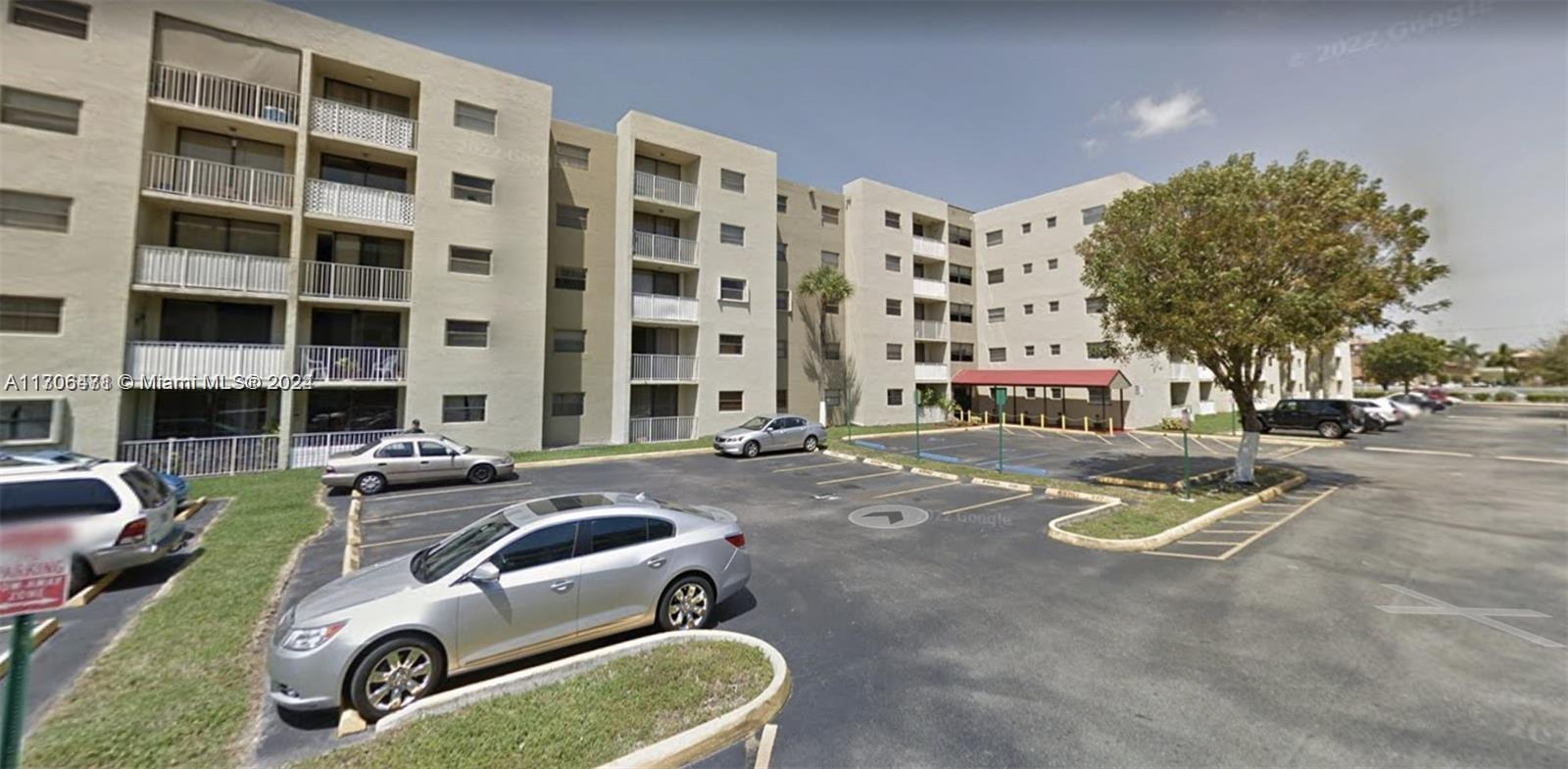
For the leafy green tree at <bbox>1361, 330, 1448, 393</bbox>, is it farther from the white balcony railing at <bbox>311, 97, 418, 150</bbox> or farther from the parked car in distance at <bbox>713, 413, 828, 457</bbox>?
the white balcony railing at <bbox>311, 97, 418, 150</bbox>

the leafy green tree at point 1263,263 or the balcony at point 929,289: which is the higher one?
the balcony at point 929,289

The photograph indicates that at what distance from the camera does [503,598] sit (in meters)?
4.92

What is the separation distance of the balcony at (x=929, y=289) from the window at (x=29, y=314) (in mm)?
34089

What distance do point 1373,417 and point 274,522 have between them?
1740 inches

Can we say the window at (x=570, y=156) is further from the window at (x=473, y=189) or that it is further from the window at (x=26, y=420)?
the window at (x=26, y=420)

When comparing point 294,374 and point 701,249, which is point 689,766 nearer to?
point 294,374

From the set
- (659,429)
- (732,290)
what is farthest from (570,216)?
(659,429)

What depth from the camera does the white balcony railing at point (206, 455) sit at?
560 inches

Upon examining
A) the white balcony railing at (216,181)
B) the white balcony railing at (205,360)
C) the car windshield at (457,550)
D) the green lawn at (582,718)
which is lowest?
the green lawn at (582,718)

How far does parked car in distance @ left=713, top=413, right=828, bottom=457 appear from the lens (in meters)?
19.4

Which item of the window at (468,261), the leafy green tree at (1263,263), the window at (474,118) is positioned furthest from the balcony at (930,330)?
the window at (474,118)

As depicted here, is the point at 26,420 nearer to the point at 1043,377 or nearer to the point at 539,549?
the point at 539,549

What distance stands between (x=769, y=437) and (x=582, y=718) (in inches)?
626

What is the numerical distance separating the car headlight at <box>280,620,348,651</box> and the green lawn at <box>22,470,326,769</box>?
641 millimetres
